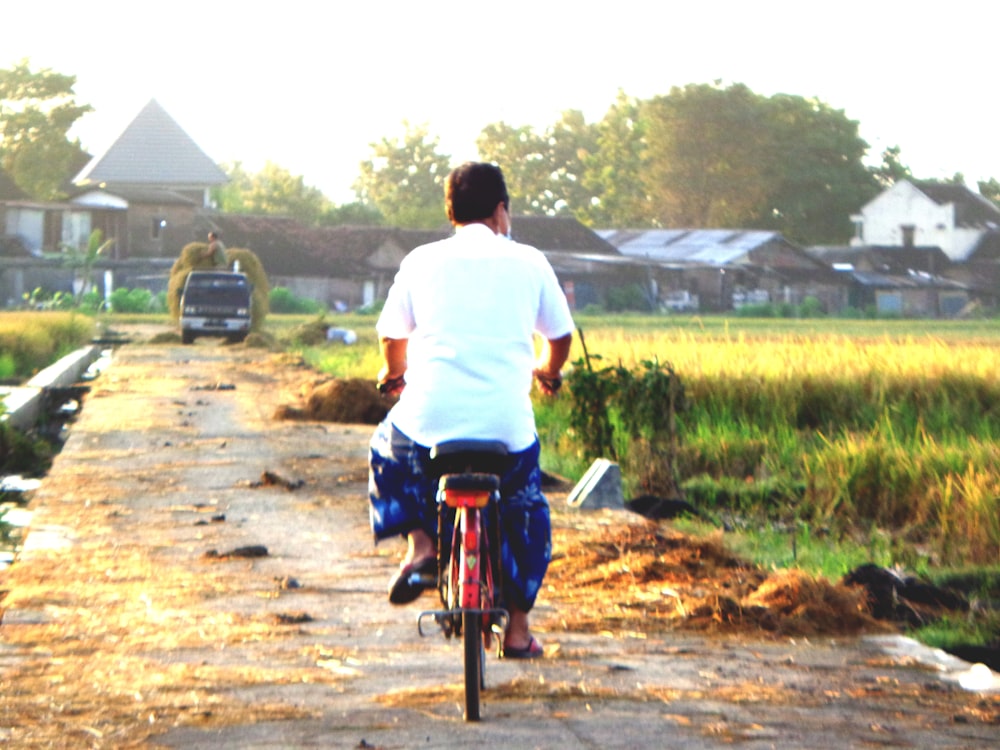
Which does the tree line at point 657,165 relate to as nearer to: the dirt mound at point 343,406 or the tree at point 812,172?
the tree at point 812,172

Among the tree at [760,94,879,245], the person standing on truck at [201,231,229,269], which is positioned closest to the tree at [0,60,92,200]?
the tree at [760,94,879,245]

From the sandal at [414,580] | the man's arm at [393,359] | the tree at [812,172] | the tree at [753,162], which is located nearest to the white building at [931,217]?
the tree at [812,172]

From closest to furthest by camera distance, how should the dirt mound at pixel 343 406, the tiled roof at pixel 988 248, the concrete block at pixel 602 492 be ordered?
the concrete block at pixel 602 492, the dirt mound at pixel 343 406, the tiled roof at pixel 988 248

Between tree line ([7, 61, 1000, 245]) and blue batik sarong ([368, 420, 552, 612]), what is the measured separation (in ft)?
264

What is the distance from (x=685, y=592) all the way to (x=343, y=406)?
10.3 metres

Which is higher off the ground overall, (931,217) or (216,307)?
(931,217)

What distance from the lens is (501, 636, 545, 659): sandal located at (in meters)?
5.41

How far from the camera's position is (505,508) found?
17.4 feet

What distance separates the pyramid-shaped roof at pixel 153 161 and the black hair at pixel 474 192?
253ft

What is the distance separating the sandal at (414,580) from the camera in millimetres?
5281

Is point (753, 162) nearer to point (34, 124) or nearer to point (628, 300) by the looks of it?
point (628, 300)

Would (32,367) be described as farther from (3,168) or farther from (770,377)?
(3,168)

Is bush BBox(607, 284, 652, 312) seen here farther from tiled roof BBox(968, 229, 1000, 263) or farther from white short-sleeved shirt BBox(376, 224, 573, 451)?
white short-sleeved shirt BBox(376, 224, 573, 451)

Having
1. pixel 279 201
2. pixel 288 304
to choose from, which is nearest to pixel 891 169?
pixel 279 201
